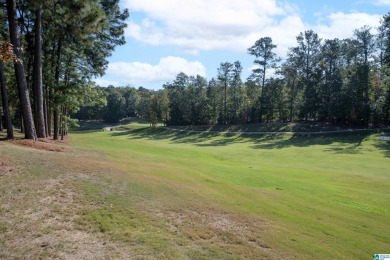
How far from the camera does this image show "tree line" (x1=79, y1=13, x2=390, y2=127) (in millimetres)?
59875

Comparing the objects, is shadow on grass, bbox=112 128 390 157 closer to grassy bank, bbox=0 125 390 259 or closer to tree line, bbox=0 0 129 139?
tree line, bbox=0 0 129 139

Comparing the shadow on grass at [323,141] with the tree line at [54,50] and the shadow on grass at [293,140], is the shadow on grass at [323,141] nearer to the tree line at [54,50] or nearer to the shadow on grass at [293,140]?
the shadow on grass at [293,140]

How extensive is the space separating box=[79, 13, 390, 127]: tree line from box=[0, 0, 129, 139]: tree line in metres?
48.3

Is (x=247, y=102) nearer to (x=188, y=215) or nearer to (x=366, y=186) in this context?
(x=366, y=186)

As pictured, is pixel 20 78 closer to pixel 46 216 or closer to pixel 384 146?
pixel 46 216

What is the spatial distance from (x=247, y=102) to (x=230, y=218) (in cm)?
7226

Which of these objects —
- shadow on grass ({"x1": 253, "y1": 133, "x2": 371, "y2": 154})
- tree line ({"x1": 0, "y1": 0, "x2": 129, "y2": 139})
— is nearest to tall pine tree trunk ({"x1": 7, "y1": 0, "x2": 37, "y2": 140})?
tree line ({"x1": 0, "y1": 0, "x2": 129, "y2": 139})

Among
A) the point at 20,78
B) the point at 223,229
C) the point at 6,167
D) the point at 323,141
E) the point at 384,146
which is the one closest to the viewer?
the point at 223,229

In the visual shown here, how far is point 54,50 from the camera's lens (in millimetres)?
25781

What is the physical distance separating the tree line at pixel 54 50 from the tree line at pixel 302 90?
159 feet

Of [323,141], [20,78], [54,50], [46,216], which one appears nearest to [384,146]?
[323,141]

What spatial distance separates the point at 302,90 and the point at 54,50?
57731 millimetres

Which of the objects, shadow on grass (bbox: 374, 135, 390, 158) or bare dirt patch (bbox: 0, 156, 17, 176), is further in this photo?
shadow on grass (bbox: 374, 135, 390, 158)

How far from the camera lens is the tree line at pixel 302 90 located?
196ft
